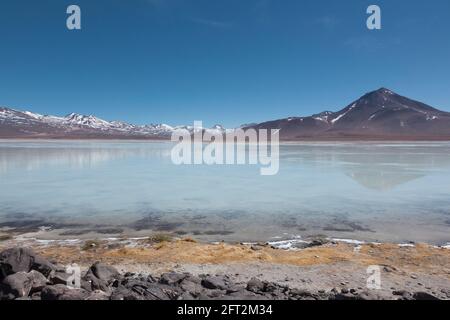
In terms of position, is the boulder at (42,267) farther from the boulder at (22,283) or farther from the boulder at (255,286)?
the boulder at (255,286)

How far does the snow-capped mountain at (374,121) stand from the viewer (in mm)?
125750

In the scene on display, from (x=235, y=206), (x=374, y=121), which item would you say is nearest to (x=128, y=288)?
(x=235, y=206)

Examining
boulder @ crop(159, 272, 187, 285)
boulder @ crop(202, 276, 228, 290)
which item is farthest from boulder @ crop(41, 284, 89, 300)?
boulder @ crop(202, 276, 228, 290)

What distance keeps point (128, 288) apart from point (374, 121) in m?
160

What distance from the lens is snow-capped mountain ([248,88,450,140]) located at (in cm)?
12575

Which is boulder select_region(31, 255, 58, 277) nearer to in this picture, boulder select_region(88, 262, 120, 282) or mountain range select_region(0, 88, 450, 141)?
boulder select_region(88, 262, 120, 282)

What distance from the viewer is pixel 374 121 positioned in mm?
151375

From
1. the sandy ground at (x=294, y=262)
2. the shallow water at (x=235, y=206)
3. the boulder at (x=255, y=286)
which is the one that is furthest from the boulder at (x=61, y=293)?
the shallow water at (x=235, y=206)

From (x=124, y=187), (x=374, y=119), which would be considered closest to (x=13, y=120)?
(x=374, y=119)

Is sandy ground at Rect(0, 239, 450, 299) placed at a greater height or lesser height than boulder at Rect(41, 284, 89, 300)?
lesser

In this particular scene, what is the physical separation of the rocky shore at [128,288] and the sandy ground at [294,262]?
0.98 ft

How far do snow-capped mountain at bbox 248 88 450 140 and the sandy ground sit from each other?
10461cm

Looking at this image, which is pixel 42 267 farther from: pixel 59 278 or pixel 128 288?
pixel 128 288
